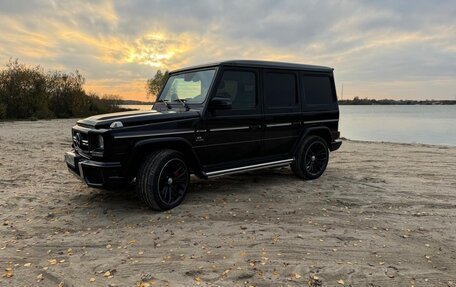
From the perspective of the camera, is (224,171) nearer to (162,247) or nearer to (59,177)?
(162,247)

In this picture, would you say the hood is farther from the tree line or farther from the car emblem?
the tree line

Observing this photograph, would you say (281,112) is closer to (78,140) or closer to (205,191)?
(205,191)

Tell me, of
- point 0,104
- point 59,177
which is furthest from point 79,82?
point 59,177

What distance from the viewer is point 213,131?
18.5 feet

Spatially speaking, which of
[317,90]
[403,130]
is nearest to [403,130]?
[403,130]

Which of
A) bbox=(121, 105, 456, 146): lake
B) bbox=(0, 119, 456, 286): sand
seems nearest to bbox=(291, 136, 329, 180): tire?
bbox=(0, 119, 456, 286): sand

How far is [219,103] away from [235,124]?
1.96 ft

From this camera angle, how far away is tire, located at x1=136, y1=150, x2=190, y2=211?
16.2 feet

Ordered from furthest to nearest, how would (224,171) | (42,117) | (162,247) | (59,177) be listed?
(42,117)
(59,177)
(224,171)
(162,247)

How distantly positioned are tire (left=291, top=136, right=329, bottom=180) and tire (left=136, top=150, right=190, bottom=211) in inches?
100

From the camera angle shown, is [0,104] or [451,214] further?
[0,104]

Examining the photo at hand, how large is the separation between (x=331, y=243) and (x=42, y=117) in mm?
28987

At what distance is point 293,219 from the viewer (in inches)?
195

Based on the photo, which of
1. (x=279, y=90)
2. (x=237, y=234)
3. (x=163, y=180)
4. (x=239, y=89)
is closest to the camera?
(x=237, y=234)
